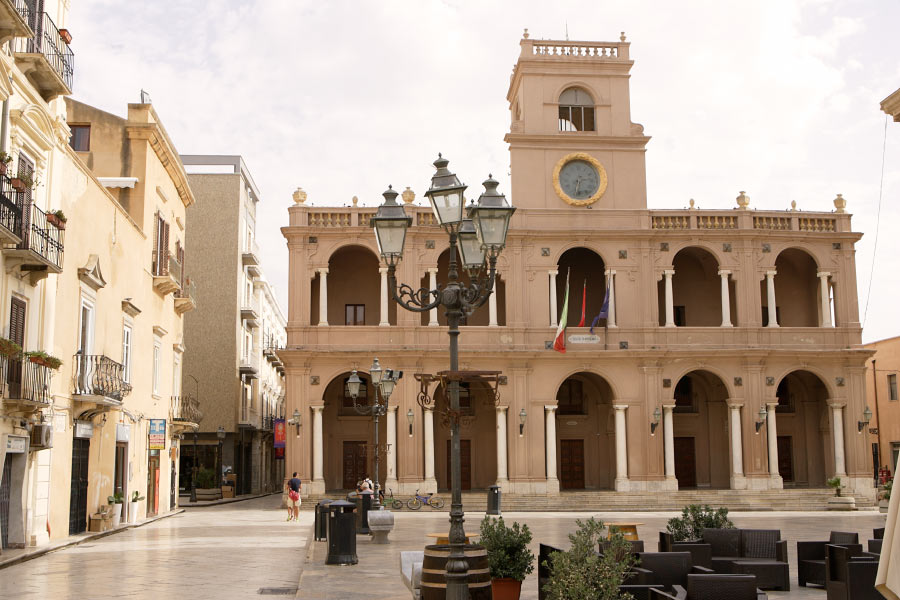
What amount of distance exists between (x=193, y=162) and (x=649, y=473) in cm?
3123

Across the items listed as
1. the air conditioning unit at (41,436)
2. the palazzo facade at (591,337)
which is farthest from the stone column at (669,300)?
the air conditioning unit at (41,436)

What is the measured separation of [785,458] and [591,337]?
10615 mm

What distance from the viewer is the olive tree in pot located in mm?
12156

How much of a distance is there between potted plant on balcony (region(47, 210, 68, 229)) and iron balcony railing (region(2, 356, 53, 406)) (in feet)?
9.13

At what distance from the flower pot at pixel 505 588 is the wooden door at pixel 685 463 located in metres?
31.7

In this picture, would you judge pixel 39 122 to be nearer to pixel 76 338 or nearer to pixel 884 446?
pixel 76 338

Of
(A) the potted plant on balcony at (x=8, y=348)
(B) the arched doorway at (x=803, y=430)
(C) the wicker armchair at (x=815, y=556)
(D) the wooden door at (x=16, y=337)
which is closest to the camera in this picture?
(C) the wicker armchair at (x=815, y=556)

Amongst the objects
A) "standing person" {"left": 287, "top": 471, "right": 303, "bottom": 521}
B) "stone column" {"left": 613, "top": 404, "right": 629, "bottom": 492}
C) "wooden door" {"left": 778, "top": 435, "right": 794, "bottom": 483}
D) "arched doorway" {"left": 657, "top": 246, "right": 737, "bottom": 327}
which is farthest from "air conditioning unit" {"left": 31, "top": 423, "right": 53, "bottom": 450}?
"wooden door" {"left": 778, "top": 435, "right": 794, "bottom": 483}

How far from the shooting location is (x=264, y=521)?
31.5 meters

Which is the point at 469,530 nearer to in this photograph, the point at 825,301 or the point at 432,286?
the point at 432,286

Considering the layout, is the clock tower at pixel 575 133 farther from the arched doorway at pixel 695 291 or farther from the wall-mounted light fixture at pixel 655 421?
the wall-mounted light fixture at pixel 655 421

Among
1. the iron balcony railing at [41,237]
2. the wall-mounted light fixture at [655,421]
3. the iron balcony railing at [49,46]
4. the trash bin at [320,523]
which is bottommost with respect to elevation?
the trash bin at [320,523]

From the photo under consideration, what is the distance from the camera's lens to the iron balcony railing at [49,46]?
66.7 ft

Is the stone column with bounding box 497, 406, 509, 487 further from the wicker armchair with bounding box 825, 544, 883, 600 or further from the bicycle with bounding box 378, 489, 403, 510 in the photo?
the wicker armchair with bounding box 825, 544, 883, 600
